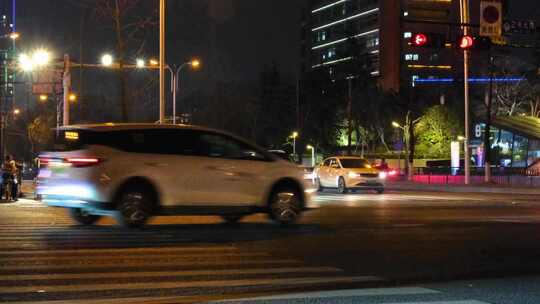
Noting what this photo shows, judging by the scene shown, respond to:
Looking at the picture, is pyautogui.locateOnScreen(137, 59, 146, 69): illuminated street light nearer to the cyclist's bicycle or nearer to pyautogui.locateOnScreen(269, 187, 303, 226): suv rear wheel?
the cyclist's bicycle

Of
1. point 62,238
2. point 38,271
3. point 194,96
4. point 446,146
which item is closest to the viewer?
point 38,271

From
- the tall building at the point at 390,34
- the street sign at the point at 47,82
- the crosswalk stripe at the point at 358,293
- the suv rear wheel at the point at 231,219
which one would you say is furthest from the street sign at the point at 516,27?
the tall building at the point at 390,34

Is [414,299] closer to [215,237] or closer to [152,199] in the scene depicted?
[215,237]

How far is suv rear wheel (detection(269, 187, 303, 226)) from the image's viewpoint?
1533 cm

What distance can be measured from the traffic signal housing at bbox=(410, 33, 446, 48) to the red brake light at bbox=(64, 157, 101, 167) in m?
15.0

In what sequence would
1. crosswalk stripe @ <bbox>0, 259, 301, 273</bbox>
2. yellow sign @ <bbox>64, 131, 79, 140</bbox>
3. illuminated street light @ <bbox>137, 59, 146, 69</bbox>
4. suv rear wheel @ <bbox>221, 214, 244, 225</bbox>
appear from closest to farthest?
1. crosswalk stripe @ <bbox>0, 259, 301, 273</bbox>
2. yellow sign @ <bbox>64, 131, 79, 140</bbox>
3. suv rear wheel @ <bbox>221, 214, 244, 225</bbox>
4. illuminated street light @ <bbox>137, 59, 146, 69</bbox>

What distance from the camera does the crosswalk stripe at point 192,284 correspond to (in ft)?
27.8

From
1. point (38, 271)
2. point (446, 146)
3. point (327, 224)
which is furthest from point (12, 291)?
point (446, 146)

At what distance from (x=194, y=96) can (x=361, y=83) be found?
92.7ft

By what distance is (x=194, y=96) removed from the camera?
368 ft

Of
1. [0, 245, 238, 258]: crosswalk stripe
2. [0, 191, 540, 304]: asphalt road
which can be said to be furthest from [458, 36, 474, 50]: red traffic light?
[0, 245, 238, 258]: crosswalk stripe

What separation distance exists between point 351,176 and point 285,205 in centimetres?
1719

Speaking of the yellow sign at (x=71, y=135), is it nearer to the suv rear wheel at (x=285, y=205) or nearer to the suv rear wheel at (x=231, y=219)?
the suv rear wheel at (x=231, y=219)

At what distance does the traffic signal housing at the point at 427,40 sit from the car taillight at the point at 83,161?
1496cm
